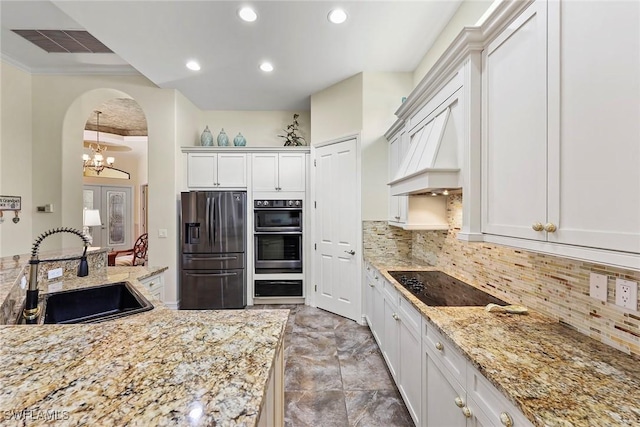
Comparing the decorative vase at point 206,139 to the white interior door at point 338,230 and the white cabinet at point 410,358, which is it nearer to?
the white interior door at point 338,230

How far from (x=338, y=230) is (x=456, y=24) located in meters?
2.40

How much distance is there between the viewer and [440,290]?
1.90 m

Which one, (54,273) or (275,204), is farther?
(275,204)

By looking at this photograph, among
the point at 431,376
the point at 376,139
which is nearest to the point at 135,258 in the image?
the point at 376,139

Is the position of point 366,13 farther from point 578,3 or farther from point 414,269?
point 414,269

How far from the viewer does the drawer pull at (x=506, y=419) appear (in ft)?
2.78

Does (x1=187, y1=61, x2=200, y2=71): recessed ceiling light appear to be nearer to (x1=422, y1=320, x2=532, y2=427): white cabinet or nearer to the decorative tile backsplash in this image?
the decorative tile backsplash

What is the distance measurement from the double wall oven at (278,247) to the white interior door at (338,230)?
0.33 m

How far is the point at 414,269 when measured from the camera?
2520mm

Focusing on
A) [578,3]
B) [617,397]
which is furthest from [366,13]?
[617,397]

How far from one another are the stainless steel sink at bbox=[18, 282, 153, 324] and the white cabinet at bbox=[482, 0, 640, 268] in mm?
1983

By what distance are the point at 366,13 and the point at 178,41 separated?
6.03ft

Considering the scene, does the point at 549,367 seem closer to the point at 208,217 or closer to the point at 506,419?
the point at 506,419

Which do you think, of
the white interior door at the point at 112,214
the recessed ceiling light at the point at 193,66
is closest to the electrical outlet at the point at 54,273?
the recessed ceiling light at the point at 193,66
